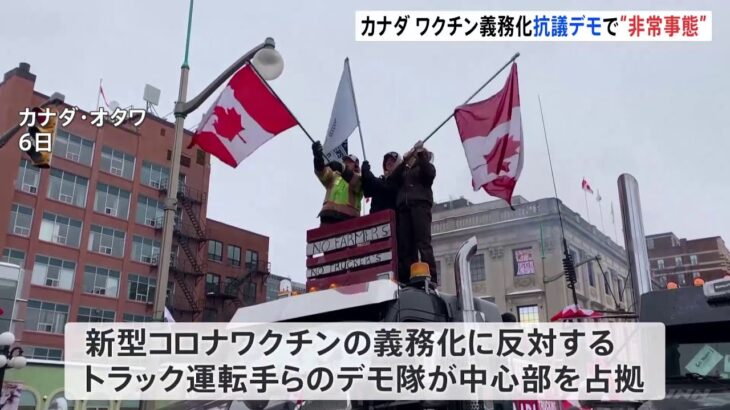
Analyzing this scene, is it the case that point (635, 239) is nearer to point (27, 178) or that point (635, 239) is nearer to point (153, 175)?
point (27, 178)

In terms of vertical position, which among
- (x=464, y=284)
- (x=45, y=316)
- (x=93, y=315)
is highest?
(x=93, y=315)

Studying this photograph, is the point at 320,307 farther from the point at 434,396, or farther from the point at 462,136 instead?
the point at 462,136

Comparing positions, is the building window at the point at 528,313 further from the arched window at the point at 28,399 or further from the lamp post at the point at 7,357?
the lamp post at the point at 7,357

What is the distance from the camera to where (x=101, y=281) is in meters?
43.3

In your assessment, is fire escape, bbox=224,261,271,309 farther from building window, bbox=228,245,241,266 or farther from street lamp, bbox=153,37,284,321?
street lamp, bbox=153,37,284,321

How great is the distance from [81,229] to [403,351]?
42712 mm

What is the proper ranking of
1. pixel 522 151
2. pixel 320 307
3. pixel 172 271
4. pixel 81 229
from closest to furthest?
pixel 320 307
pixel 522 151
pixel 81 229
pixel 172 271

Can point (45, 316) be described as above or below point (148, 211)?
below

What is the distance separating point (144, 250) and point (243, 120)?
3945cm

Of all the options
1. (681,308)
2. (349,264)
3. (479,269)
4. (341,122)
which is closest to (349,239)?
(349,264)

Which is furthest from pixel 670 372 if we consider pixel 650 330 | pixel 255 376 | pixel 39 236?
pixel 39 236

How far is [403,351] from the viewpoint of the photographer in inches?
182

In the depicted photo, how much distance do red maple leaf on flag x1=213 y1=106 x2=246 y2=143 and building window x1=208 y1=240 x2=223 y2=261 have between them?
43952 mm

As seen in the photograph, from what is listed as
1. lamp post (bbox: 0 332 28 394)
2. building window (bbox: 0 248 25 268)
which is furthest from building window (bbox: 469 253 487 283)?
building window (bbox: 0 248 25 268)
